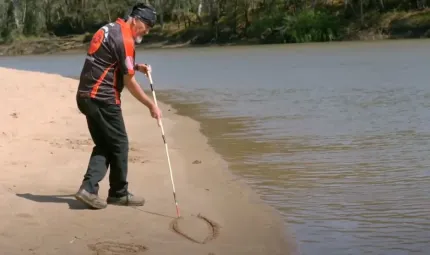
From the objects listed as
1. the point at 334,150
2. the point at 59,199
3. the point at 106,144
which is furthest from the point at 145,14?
the point at 334,150

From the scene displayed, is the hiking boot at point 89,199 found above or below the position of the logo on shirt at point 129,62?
below

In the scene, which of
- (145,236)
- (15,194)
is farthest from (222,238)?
(15,194)

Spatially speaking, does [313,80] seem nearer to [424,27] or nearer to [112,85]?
[112,85]

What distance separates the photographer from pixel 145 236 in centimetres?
550

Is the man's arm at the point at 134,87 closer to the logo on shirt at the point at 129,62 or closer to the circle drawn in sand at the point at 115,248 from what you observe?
the logo on shirt at the point at 129,62

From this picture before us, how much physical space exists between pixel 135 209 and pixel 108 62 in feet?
4.18

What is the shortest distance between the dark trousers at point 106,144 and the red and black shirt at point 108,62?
9 centimetres

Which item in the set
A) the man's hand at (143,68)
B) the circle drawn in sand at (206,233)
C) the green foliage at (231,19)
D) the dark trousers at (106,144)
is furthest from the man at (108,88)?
the green foliage at (231,19)

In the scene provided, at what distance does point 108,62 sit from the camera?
5.95 metres

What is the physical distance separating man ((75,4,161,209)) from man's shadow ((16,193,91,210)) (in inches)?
7.4

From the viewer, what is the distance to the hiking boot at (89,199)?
6.04 metres

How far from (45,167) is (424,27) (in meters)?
52.2

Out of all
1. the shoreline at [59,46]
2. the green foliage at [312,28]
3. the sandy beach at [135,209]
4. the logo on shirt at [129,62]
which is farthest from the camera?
the shoreline at [59,46]

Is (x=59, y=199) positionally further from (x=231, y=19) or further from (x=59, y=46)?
(x=59, y=46)
